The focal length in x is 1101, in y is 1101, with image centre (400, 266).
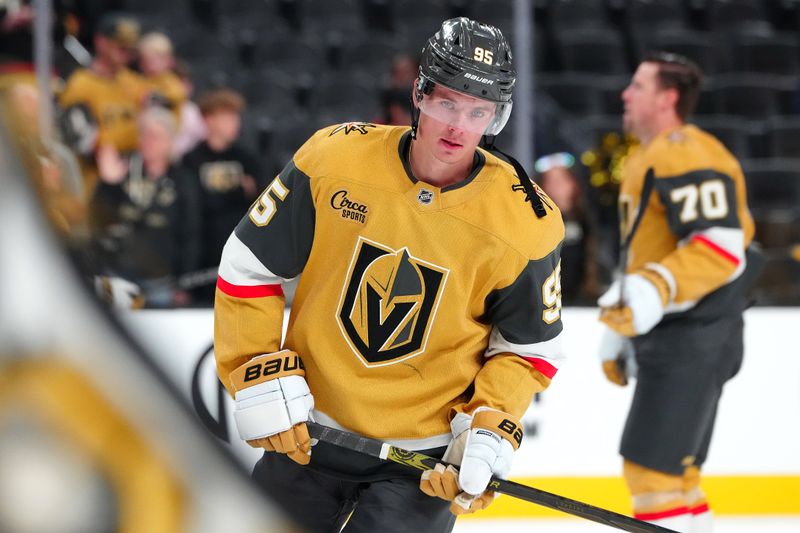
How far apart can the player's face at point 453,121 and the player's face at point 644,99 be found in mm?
1517

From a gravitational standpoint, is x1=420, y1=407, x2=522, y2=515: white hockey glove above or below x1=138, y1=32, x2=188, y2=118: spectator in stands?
above

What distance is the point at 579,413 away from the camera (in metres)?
3.42

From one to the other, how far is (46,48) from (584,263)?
2104mm

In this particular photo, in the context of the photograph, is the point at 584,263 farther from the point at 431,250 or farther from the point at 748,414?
the point at 431,250

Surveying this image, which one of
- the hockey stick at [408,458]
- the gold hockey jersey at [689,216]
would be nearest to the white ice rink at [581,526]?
the gold hockey jersey at [689,216]

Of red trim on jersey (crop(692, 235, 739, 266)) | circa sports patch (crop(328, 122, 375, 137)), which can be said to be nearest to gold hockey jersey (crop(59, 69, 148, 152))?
red trim on jersey (crop(692, 235, 739, 266))

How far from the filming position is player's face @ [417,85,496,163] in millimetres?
1783

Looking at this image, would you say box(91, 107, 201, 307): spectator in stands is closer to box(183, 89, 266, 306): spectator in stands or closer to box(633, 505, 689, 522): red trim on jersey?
box(183, 89, 266, 306): spectator in stands

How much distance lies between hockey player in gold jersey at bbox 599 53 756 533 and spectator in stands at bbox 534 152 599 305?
86cm

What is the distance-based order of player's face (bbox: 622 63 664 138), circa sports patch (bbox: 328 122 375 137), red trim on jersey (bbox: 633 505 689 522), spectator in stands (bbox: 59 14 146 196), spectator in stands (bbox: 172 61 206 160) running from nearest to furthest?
1. circa sports patch (bbox: 328 122 375 137)
2. red trim on jersey (bbox: 633 505 689 522)
3. player's face (bbox: 622 63 664 138)
4. spectator in stands (bbox: 59 14 146 196)
5. spectator in stands (bbox: 172 61 206 160)

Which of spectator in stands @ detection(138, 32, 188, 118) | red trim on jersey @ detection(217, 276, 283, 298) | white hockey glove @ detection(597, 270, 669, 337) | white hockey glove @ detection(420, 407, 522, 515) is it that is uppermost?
red trim on jersey @ detection(217, 276, 283, 298)

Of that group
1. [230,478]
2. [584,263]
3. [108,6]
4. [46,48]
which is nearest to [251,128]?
[108,6]

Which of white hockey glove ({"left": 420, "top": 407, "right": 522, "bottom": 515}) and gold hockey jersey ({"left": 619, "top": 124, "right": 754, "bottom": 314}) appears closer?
white hockey glove ({"left": 420, "top": 407, "right": 522, "bottom": 515})

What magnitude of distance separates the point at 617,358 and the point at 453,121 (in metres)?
1.64
